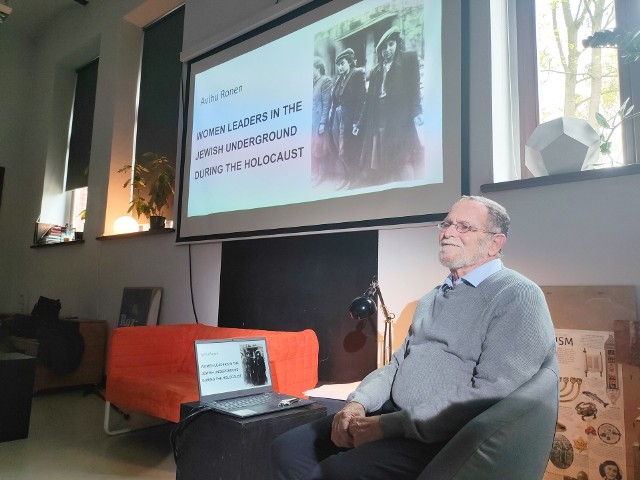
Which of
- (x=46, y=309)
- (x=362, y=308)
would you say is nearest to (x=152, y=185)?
(x=46, y=309)

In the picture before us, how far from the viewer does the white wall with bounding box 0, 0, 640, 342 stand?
181cm

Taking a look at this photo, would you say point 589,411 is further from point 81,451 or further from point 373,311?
point 81,451

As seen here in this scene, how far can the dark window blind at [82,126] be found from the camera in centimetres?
544

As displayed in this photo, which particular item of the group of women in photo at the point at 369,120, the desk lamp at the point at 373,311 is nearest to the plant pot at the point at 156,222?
the group of women in photo at the point at 369,120

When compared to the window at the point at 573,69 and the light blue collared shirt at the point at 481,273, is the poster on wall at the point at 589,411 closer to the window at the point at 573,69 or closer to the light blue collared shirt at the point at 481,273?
the light blue collared shirt at the point at 481,273

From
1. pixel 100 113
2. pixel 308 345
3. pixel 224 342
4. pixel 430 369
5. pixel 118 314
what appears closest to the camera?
pixel 430 369

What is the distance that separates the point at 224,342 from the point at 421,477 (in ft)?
3.35

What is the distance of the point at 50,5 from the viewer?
5516 millimetres

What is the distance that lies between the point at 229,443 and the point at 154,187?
2932 millimetres

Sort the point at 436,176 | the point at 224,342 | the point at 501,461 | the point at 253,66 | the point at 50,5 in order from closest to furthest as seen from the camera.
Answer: the point at 501,461 → the point at 224,342 → the point at 436,176 → the point at 253,66 → the point at 50,5

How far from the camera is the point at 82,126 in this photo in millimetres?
5590

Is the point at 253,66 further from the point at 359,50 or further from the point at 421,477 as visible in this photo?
the point at 421,477

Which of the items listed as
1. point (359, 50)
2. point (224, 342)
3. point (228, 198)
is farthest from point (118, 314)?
point (359, 50)

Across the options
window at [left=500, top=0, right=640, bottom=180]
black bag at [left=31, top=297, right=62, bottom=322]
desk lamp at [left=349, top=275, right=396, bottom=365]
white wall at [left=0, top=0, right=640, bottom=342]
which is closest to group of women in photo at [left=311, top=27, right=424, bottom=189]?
white wall at [left=0, top=0, right=640, bottom=342]
